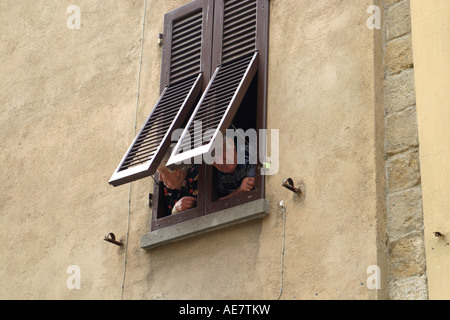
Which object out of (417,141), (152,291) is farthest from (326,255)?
(152,291)

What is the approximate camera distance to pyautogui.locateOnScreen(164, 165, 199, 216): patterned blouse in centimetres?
949

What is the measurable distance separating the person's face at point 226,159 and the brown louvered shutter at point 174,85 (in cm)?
43

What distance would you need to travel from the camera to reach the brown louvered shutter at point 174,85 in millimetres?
9125

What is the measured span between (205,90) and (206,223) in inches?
44.1

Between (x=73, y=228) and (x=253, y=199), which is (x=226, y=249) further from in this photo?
(x=73, y=228)

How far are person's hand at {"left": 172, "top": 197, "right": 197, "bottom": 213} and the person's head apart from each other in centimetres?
36

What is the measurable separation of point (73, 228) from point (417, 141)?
333 centimetres

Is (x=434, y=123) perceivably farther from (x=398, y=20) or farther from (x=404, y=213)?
(x=398, y=20)

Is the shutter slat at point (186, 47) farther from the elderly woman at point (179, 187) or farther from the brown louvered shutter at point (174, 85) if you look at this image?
the elderly woman at point (179, 187)

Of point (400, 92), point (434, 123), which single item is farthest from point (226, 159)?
point (434, 123)

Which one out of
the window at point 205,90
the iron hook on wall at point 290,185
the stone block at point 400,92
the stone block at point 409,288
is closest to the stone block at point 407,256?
the stone block at point 409,288

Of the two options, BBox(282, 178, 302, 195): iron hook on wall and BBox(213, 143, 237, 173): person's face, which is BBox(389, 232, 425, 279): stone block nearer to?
BBox(282, 178, 302, 195): iron hook on wall

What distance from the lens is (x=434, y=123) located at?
809 centimetres

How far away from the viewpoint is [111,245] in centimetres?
966
